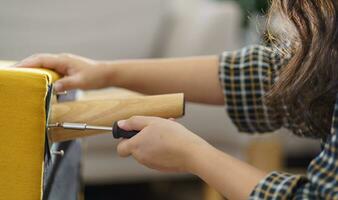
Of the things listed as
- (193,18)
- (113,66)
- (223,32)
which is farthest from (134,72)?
(193,18)

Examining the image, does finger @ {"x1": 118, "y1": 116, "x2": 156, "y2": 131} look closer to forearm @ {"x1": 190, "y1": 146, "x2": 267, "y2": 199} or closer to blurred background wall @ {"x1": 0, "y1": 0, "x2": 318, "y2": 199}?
forearm @ {"x1": 190, "y1": 146, "x2": 267, "y2": 199}

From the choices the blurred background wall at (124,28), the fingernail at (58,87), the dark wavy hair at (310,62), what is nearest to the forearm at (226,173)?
the dark wavy hair at (310,62)

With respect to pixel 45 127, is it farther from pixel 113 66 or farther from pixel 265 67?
pixel 265 67

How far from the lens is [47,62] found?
844 mm

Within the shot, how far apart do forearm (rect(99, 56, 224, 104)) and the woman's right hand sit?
3 cm

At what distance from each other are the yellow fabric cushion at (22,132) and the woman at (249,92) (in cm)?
10

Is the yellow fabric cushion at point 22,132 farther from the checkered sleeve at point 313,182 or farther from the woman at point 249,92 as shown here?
the checkered sleeve at point 313,182

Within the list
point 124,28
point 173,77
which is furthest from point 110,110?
point 124,28

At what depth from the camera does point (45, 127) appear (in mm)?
638

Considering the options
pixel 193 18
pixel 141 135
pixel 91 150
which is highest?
pixel 193 18

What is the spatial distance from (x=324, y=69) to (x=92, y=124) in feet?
0.87

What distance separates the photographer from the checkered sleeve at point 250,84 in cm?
94

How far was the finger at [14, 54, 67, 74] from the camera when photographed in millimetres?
818

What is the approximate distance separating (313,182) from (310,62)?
0.15m
